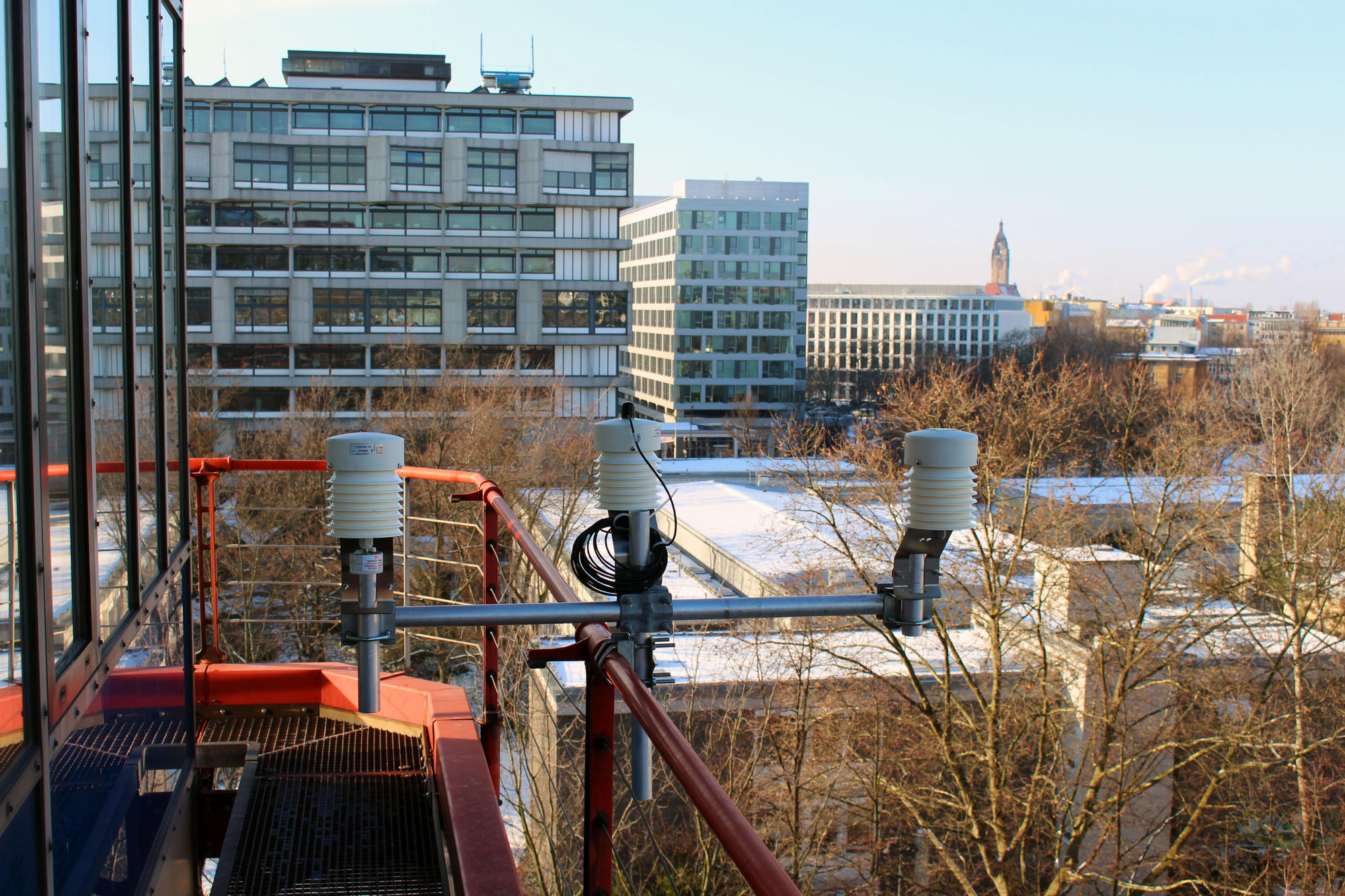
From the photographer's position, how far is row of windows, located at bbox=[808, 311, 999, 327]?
4286 inches

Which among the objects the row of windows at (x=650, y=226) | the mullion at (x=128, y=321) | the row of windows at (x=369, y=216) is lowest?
the mullion at (x=128, y=321)

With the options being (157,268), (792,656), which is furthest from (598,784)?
(792,656)

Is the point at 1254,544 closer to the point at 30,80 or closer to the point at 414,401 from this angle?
the point at 414,401

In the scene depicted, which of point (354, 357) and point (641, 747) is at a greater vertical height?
point (354, 357)

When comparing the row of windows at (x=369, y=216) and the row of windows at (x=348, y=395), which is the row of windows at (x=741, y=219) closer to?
the row of windows at (x=369, y=216)

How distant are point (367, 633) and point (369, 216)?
38.8 meters

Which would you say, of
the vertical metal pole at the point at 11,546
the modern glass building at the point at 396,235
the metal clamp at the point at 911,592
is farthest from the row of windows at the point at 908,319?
the vertical metal pole at the point at 11,546

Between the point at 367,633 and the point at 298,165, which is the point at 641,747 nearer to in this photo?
the point at 367,633

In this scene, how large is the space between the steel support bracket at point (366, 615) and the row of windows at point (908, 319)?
111 m

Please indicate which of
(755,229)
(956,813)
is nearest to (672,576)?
(956,813)

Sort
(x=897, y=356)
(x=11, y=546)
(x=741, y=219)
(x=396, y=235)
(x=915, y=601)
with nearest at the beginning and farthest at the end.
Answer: (x=11, y=546), (x=915, y=601), (x=396, y=235), (x=741, y=219), (x=897, y=356)

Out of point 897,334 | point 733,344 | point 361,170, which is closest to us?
point 361,170

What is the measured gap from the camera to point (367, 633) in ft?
6.34

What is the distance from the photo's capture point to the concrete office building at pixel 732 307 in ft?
217
